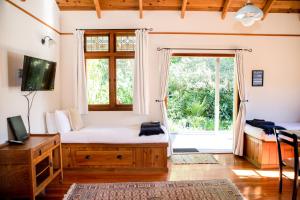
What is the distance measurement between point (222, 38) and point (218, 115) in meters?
1.72

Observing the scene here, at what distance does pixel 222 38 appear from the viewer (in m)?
4.66

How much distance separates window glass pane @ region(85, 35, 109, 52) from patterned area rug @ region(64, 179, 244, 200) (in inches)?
104

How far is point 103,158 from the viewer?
12.3 feet

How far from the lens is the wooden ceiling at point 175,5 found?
441 cm

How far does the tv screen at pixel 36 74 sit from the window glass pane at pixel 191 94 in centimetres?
277

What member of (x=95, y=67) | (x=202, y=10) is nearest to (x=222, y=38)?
(x=202, y=10)

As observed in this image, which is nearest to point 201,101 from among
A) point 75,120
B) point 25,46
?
point 75,120

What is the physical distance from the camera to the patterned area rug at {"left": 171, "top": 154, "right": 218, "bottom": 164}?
4184 mm

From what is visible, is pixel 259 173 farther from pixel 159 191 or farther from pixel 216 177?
pixel 159 191

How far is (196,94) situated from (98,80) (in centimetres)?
237

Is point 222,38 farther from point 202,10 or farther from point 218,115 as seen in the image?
point 218,115

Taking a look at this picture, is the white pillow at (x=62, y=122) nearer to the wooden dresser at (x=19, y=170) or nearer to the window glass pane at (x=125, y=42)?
the wooden dresser at (x=19, y=170)

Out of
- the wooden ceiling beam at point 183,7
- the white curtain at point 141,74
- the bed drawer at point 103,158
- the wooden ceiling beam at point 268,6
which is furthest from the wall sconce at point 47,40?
the wooden ceiling beam at point 268,6

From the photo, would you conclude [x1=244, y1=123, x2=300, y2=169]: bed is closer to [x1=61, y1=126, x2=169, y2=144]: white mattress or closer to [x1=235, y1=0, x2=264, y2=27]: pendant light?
[x1=61, y1=126, x2=169, y2=144]: white mattress
